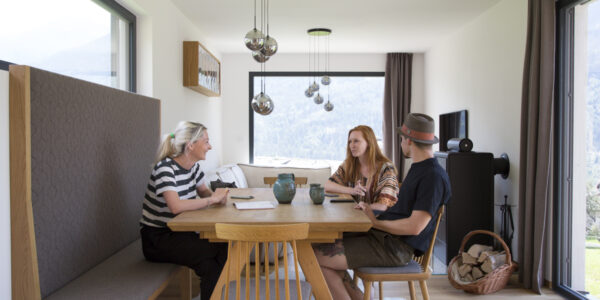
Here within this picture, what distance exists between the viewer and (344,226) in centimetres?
199

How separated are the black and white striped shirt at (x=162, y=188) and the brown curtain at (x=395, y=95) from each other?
205 inches

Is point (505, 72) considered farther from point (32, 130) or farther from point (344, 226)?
point (32, 130)

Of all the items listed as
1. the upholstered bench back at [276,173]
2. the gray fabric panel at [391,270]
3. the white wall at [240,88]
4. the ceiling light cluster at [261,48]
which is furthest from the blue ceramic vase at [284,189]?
the white wall at [240,88]

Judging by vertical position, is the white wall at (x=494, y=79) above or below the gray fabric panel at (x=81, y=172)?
above

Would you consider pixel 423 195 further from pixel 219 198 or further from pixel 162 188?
pixel 162 188

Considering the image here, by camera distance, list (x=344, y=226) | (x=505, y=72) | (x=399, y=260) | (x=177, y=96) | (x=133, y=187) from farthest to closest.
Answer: (x=177, y=96) → (x=505, y=72) → (x=133, y=187) → (x=399, y=260) → (x=344, y=226)

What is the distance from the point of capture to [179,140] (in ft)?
8.03

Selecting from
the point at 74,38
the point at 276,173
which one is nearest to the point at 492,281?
the point at 276,173

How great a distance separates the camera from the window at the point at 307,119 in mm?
7605

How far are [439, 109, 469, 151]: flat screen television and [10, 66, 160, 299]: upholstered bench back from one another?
3785mm

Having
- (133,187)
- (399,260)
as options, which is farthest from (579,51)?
(133,187)

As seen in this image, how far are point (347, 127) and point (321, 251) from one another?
18.3 ft

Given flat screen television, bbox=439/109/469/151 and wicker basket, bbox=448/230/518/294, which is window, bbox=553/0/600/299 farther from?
flat screen television, bbox=439/109/469/151

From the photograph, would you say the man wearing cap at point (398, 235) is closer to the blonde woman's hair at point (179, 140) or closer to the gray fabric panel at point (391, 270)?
the gray fabric panel at point (391, 270)
